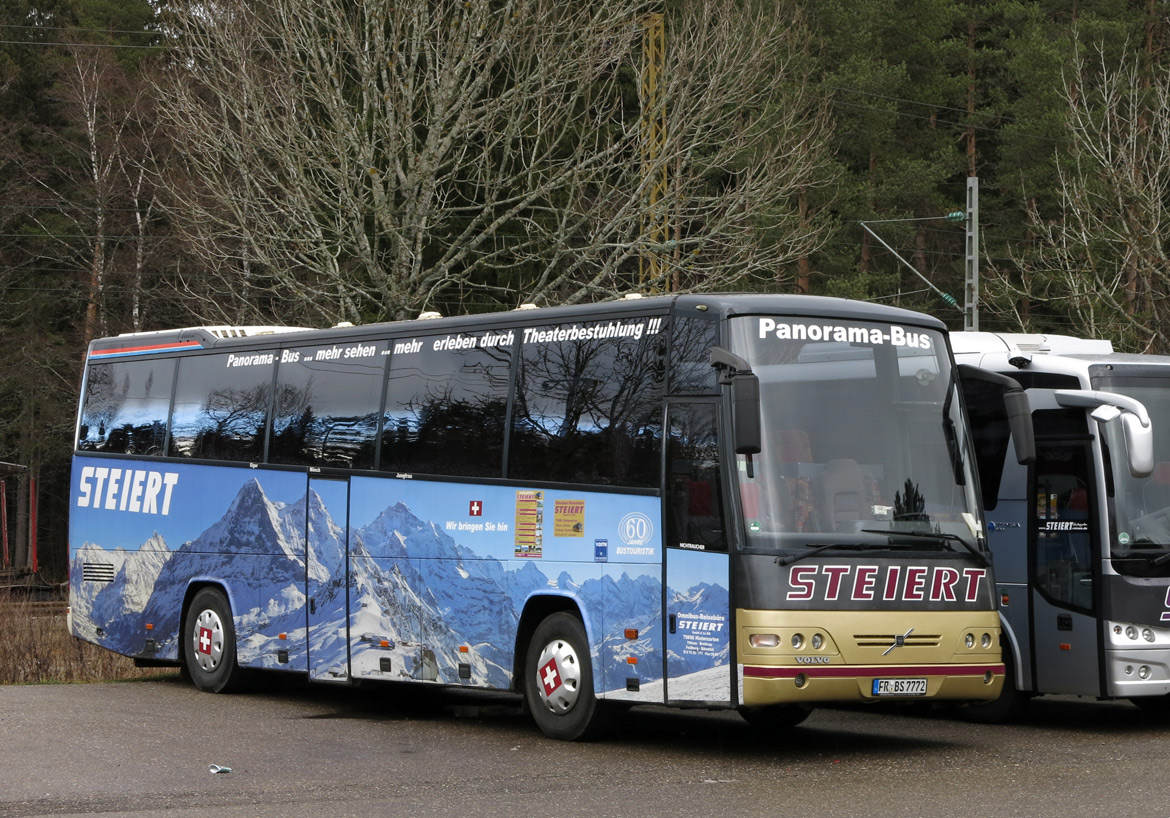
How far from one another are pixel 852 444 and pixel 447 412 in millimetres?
3673

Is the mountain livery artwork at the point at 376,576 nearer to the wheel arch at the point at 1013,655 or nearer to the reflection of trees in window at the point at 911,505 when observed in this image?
the reflection of trees in window at the point at 911,505

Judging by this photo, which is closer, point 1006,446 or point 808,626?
point 808,626

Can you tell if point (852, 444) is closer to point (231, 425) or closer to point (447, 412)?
point (447, 412)

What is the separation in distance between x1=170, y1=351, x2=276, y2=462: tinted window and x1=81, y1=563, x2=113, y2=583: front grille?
1815mm

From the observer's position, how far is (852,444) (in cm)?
1140

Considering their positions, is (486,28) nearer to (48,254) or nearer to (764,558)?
(764,558)

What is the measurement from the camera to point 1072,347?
15.6 meters

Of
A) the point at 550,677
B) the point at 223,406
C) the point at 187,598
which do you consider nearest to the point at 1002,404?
the point at 550,677

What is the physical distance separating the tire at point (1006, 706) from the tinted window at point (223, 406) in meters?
6.88

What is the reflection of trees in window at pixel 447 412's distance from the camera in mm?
13203

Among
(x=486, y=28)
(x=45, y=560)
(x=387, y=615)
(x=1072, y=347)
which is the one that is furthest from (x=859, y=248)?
(x=387, y=615)

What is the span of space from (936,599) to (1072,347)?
5.00 metres

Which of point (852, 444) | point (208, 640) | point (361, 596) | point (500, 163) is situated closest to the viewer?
point (852, 444)

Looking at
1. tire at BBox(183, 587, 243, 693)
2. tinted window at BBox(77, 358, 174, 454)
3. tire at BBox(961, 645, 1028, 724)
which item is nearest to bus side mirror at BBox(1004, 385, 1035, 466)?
tire at BBox(961, 645, 1028, 724)
